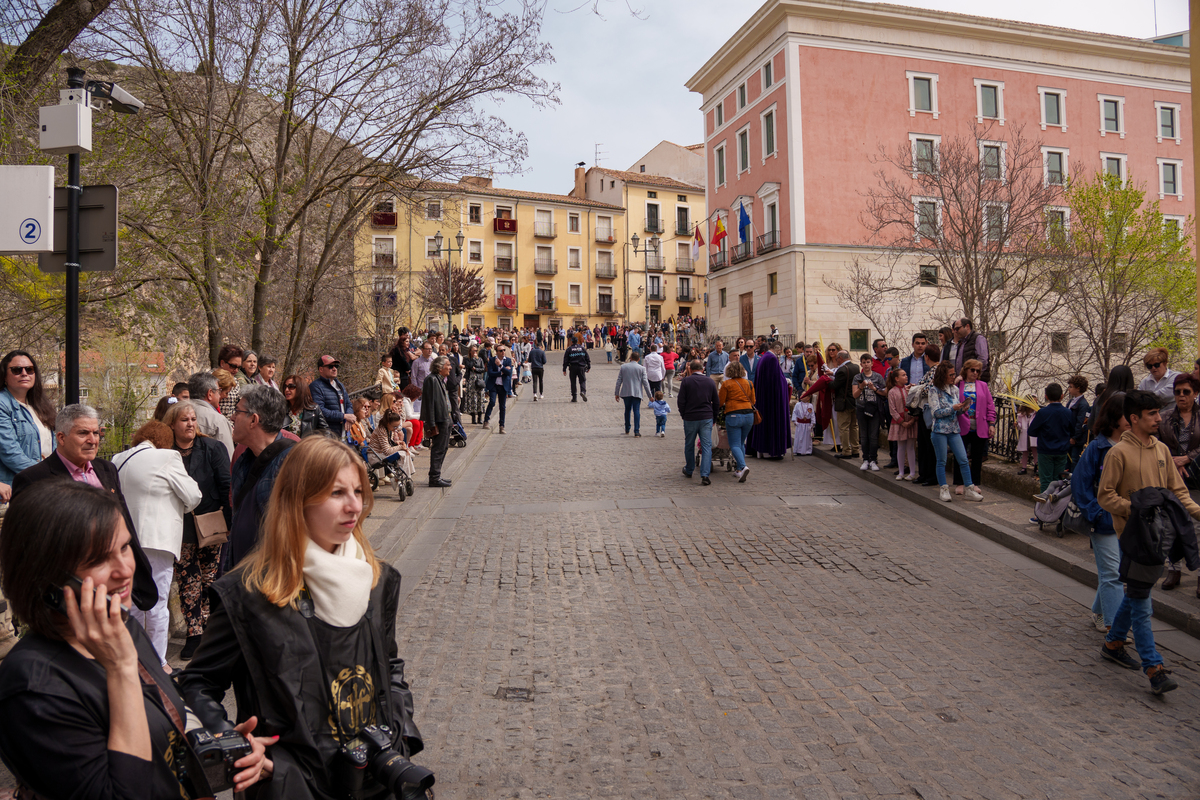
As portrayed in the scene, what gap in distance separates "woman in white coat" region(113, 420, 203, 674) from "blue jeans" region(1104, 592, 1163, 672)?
5.55m

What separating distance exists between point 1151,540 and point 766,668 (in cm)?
238

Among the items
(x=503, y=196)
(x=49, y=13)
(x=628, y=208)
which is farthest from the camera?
(x=628, y=208)

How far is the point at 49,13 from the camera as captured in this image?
321 inches

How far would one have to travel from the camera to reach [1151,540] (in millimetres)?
5133

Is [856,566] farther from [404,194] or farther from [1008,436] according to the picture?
[404,194]

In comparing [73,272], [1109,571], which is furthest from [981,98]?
[73,272]

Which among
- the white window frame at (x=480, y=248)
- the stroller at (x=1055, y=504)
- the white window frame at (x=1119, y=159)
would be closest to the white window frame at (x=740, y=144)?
the white window frame at (x=1119, y=159)

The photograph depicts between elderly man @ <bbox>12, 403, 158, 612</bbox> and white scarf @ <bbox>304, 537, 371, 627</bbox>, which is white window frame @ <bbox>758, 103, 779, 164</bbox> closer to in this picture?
elderly man @ <bbox>12, 403, 158, 612</bbox>

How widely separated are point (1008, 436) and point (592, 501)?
5765 mm

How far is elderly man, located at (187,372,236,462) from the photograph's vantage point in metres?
6.25

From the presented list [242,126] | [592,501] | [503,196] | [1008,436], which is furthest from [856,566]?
[503,196]

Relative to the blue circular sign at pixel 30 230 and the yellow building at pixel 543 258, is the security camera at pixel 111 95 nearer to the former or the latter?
the blue circular sign at pixel 30 230

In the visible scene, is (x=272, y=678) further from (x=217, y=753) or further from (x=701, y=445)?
(x=701, y=445)

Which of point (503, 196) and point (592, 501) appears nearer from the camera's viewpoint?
point (592, 501)
